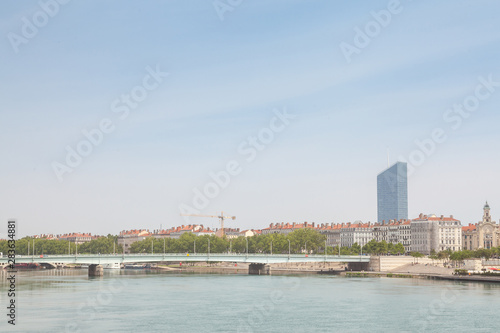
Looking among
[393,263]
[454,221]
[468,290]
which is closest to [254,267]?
[393,263]

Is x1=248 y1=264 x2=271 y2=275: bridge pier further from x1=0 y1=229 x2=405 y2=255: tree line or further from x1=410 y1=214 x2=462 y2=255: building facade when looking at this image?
x1=410 y1=214 x2=462 y2=255: building facade

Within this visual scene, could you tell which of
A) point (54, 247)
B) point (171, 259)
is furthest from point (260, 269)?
point (54, 247)

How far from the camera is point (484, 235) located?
7510 inches

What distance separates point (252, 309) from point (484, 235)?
148m

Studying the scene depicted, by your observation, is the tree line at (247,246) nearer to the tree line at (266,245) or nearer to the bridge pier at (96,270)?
the tree line at (266,245)

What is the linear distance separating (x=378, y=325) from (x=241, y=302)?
55.1 feet

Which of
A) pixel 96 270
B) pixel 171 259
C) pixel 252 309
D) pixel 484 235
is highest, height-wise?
pixel 484 235

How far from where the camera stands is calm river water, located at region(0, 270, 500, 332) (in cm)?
4803

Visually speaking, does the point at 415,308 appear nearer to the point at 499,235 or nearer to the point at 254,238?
the point at 254,238

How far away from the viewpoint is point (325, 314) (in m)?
54.9

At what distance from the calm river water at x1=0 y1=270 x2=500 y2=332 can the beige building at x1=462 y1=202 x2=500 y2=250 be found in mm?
115650

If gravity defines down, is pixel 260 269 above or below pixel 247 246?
below

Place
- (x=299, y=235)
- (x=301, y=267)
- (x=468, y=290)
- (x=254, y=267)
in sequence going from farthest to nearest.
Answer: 1. (x=299, y=235)
2. (x=301, y=267)
3. (x=254, y=267)
4. (x=468, y=290)

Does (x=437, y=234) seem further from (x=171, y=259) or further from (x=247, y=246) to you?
(x=171, y=259)
